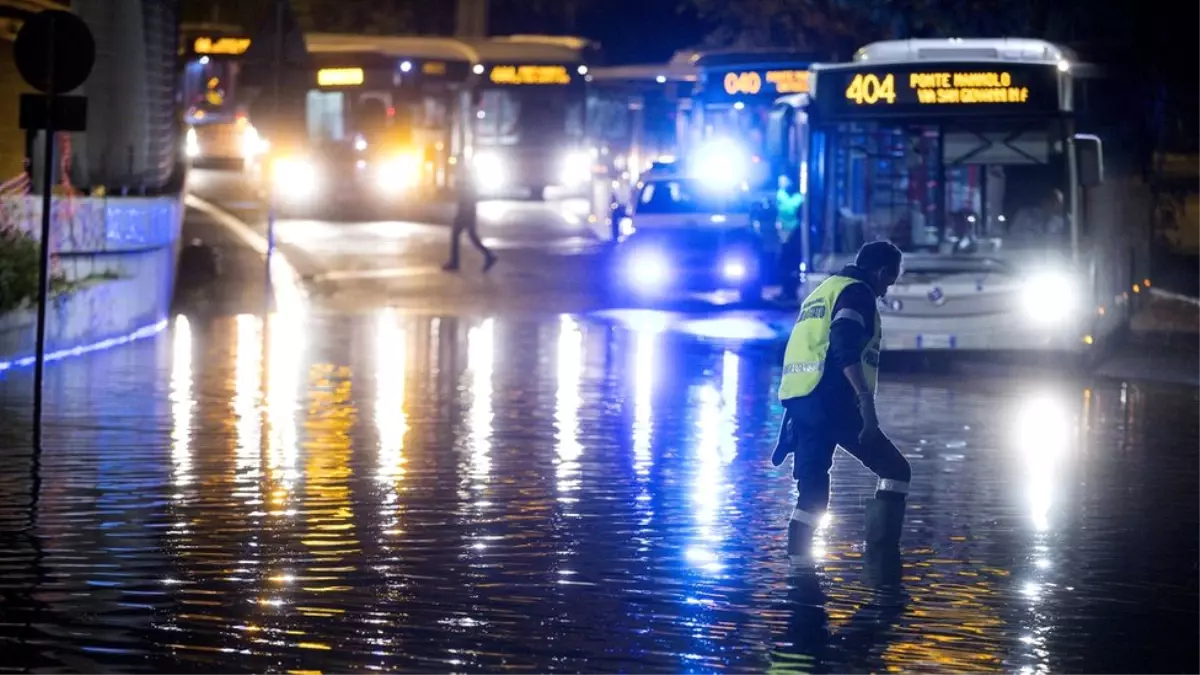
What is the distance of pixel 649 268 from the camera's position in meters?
34.4

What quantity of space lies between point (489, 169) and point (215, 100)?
24.9 feet

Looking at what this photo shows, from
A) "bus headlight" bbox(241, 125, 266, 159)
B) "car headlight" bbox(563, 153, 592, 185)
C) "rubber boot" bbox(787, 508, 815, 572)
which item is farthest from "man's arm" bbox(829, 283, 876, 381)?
"car headlight" bbox(563, 153, 592, 185)

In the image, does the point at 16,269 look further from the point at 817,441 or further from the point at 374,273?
the point at 374,273

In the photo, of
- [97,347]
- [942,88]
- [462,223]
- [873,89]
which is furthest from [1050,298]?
[462,223]

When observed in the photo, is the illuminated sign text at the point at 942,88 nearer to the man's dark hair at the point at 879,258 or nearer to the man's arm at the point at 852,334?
the man's dark hair at the point at 879,258

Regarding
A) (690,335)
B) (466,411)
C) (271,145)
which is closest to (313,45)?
(271,145)

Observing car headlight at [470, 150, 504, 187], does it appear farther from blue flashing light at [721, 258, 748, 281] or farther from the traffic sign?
the traffic sign

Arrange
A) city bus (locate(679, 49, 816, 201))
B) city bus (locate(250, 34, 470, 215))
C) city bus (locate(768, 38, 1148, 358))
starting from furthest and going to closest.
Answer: city bus (locate(250, 34, 470, 215))
city bus (locate(679, 49, 816, 201))
city bus (locate(768, 38, 1148, 358))

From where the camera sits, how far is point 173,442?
51.5ft

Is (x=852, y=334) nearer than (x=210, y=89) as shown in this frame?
Yes

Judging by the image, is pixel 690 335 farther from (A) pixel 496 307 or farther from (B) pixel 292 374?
(B) pixel 292 374

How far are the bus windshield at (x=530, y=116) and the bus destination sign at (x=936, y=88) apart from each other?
33.2m

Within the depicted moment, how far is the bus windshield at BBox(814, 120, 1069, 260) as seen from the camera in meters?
23.4

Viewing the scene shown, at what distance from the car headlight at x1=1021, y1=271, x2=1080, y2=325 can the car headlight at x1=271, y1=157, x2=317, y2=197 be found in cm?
2978
